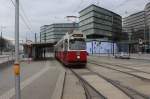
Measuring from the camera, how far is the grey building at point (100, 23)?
409 ft

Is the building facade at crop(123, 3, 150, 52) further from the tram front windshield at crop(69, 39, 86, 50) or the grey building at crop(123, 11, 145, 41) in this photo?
the tram front windshield at crop(69, 39, 86, 50)

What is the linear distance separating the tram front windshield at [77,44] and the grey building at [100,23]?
86.5m

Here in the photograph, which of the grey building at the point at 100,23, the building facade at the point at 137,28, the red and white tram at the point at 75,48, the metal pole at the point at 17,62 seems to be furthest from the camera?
the building facade at the point at 137,28

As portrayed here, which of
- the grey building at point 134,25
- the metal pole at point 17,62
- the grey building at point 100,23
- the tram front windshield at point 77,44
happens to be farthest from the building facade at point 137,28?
the metal pole at point 17,62

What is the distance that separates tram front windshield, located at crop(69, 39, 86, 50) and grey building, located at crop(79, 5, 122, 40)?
86529 millimetres

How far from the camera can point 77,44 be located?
109 ft

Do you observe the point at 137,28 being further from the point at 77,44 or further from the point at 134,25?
the point at 77,44

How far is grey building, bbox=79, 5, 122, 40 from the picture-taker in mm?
124713

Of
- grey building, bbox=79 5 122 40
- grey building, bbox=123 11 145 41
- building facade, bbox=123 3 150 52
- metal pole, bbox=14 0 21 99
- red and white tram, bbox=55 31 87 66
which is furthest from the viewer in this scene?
grey building, bbox=123 11 145 41

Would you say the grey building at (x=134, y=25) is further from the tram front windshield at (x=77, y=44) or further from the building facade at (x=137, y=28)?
the tram front windshield at (x=77, y=44)

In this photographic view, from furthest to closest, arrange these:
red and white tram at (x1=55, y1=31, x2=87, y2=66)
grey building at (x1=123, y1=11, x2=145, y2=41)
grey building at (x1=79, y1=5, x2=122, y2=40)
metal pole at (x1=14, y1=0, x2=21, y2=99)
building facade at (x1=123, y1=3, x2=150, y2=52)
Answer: grey building at (x1=123, y1=11, x2=145, y2=41)
building facade at (x1=123, y1=3, x2=150, y2=52)
grey building at (x1=79, y1=5, x2=122, y2=40)
red and white tram at (x1=55, y1=31, x2=87, y2=66)
metal pole at (x1=14, y1=0, x2=21, y2=99)

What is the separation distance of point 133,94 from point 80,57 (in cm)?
1895

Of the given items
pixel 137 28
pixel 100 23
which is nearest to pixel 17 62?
pixel 100 23

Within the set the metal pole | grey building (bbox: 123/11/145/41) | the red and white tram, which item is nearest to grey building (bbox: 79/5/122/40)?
grey building (bbox: 123/11/145/41)
